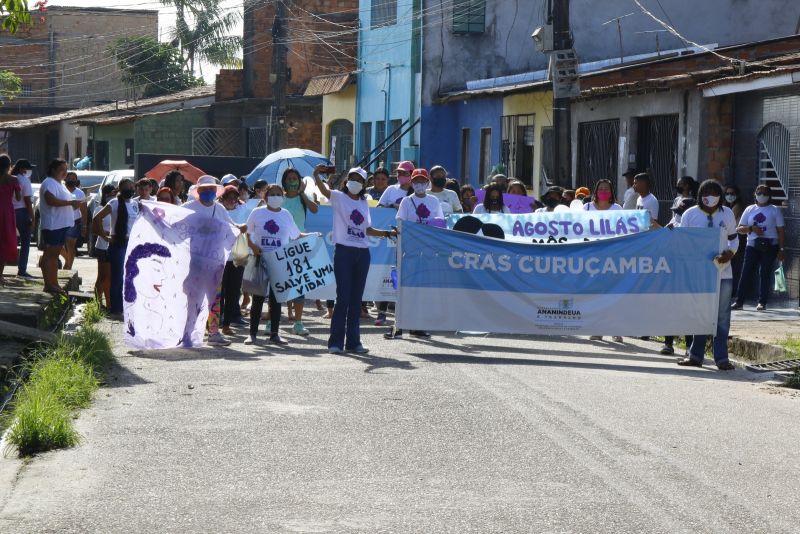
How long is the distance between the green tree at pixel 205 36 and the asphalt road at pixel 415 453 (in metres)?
56.9

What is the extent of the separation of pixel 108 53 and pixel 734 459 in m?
68.4

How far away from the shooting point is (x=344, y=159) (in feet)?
142

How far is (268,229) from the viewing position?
50.1ft

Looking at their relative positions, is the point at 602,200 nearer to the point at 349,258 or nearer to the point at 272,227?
the point at 349,258

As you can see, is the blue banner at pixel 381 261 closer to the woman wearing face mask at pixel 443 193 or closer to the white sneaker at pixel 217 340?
the woman wearing face mask at pixel 443 193

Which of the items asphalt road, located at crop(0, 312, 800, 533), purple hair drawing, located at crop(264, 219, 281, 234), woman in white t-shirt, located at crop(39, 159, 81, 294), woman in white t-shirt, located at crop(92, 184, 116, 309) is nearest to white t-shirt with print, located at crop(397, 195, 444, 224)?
purple hair drawing, located at crop(264, 219, 281, 234)

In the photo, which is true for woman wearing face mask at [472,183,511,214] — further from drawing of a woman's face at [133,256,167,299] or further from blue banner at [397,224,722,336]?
drawing of a woman's face at [133,256,167,299]

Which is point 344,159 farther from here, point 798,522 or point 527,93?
point 798,522

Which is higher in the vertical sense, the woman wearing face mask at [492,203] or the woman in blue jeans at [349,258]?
the woman wearing face mask at [492,203]

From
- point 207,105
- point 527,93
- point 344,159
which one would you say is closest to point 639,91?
point 527,93

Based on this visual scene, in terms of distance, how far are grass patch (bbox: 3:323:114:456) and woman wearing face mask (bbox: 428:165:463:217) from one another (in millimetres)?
5012

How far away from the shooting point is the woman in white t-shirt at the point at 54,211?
1827cm

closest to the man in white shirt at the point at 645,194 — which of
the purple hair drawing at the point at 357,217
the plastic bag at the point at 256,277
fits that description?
the purple hair drawing at the point at 357,217

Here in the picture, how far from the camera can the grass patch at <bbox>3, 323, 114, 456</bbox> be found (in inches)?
342
